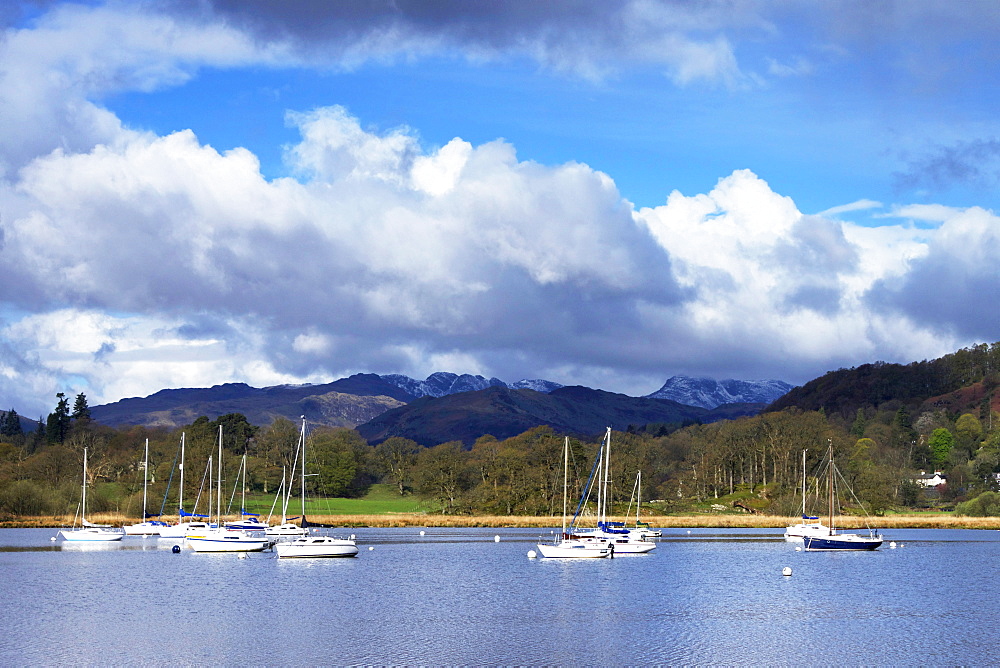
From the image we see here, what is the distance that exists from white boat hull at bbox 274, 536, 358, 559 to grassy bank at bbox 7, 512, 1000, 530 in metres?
49.2

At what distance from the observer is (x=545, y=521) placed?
143 metres

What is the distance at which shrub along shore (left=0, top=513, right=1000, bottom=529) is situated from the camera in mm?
143625

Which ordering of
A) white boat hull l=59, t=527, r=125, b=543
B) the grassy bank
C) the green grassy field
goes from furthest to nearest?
1. the green grassy field
2. the grassy bank
3. white boat hull l=59, t=527, r=125, b=543

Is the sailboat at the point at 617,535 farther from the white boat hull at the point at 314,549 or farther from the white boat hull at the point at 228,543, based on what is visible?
the white boat hull at the point at 228,543

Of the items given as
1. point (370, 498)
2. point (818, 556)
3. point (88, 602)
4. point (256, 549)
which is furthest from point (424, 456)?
point (88, 602)

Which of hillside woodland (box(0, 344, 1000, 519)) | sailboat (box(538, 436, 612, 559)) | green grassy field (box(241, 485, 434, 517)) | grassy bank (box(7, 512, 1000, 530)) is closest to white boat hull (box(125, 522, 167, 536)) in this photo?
hillside woodland (box(0, 344, 1000, 519))

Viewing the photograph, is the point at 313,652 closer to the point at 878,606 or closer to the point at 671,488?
the point at 878,606

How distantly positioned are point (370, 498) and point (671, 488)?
184 ft

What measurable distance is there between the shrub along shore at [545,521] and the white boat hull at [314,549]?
1922 inches

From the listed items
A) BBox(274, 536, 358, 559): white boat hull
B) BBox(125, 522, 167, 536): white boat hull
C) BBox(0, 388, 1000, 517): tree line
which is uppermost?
BBox(0, 388, 1000, 517): tree line

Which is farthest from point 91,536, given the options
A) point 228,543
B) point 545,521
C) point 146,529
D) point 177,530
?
point 545,521

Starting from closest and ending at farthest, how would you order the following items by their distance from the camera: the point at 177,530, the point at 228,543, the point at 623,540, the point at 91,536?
the point at 228,543, the point at 623,540, the point at 91,536, the point at 177,530

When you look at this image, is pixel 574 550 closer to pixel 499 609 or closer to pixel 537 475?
pixel 499 609

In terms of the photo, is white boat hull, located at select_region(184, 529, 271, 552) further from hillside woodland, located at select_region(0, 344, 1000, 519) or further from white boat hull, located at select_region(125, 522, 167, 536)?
hillside woodland, located at select_region(0, 344, 1000, 519)
